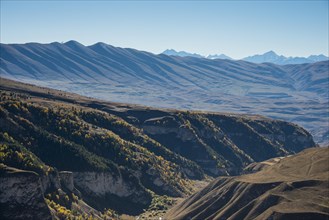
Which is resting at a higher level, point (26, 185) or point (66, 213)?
point (26, 185)

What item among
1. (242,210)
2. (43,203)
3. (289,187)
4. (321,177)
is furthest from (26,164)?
(321,177)

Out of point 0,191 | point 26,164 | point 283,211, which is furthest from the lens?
point 26,164

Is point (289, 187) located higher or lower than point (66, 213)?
higher

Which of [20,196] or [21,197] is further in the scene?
[21,197]

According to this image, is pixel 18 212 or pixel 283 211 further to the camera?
pixel 283 211

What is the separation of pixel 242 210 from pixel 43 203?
74.6 metres

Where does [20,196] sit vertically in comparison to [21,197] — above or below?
above

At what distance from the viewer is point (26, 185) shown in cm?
16688

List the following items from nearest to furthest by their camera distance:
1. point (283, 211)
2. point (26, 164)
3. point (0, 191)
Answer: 1. point (0, 191)
2. point (283, 211)
3. point (26, 164)

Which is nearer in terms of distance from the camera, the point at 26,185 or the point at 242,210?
the point at 26,185

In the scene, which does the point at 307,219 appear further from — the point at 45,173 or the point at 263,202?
the point at 45,173

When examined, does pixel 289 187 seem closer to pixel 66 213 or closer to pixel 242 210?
pixel 242 210

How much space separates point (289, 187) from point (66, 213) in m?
85.4

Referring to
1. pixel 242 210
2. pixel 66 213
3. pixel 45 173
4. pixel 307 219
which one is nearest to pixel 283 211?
pixel 307 219
